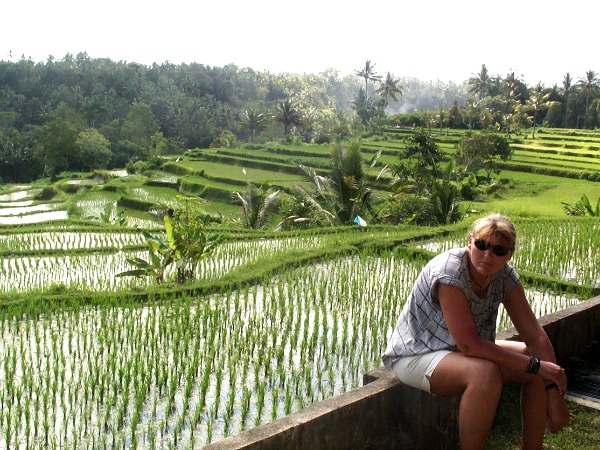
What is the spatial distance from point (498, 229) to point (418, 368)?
2.14ft

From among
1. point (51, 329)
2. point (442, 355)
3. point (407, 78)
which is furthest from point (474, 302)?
point (407, 78)

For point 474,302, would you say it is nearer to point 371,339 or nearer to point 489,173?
point 371,339

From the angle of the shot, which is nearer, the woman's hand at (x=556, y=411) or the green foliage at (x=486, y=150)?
the woman's hand at (x=556, y=411)

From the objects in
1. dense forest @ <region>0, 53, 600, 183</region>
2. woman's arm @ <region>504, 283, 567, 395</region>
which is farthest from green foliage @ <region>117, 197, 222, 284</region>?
dense forest @ <region>0, 53, 600, 183</region>

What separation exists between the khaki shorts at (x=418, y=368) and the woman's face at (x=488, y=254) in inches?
14.7

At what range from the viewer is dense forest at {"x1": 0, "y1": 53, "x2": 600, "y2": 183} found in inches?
1511

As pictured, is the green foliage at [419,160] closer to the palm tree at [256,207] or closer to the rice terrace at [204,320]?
the palm tree at [256,207]

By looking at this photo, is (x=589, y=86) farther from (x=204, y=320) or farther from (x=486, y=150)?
(x=204, y=320)

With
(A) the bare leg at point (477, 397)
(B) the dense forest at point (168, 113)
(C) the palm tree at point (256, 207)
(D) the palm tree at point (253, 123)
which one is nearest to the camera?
(A) the bare leg at point (477, 397)

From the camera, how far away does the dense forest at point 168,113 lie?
3838 centimetres

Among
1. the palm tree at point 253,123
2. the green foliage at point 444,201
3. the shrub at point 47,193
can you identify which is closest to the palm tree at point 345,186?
the green foliage at point 444,201

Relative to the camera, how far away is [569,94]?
42969mm

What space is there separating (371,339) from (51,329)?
2469 millimetres

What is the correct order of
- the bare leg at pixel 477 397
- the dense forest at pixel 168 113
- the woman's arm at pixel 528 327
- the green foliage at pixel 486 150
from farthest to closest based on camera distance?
the dense forest at pixel 168 113
the green foliage at pixel 486 150
the woman's arm at pixel 528 327
the bare leg at pixel 477 397
